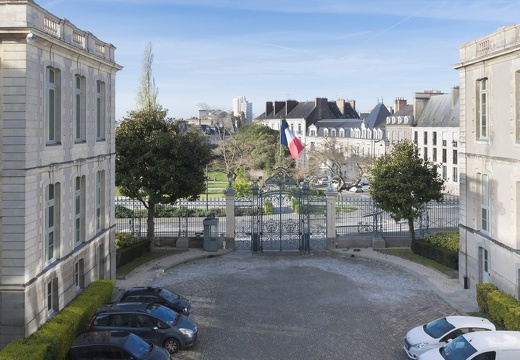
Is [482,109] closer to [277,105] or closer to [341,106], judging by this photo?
[341,106]

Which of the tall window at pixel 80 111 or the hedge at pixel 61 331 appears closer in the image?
the hedge at pixel 61 331

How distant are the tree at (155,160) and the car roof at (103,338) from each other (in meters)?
15.3

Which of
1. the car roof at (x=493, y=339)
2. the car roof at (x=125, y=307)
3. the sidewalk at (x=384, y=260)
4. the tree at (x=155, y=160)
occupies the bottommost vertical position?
the sidewalk at (x=384, y=260)

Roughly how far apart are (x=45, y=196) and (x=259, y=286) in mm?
10977

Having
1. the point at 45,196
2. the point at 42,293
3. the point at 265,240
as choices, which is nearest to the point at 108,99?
the point at 45,196

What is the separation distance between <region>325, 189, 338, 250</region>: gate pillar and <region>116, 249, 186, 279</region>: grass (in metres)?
8.33

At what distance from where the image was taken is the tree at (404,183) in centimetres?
3091

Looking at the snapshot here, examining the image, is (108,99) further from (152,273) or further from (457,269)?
(457,269)

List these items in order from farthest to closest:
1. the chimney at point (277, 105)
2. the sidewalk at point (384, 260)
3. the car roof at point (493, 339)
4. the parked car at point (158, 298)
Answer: the chimney at point (277, 105)
the sidewalk at point (384, 260)
the parked car at point (158, 298)
the car roof at point (493, 339)

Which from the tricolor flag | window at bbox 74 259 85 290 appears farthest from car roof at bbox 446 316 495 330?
the tricolor flag

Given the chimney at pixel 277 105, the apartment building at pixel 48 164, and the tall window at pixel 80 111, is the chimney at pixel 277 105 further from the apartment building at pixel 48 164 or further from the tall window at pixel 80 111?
the tall window at pixel 80 111

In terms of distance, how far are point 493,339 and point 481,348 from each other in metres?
0.62

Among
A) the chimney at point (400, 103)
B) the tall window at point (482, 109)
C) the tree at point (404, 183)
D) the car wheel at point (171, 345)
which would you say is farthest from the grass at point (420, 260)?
the chimney at point (400, 103)

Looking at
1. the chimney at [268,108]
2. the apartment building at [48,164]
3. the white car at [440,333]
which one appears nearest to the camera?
the apartment building at [48,164]
